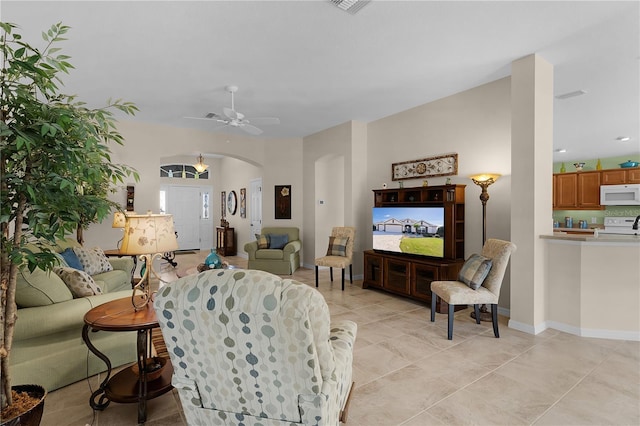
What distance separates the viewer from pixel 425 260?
4387mm

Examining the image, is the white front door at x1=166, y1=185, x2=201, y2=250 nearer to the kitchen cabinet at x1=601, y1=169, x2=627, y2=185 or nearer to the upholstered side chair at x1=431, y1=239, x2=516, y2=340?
the upholstered side chair at x1=431, y1=239, x2=516, y2=340

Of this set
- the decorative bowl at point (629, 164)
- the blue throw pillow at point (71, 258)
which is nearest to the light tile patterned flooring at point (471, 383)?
the blue throw pillow at point (71, 258)

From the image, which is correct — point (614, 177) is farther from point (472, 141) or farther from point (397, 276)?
point (397, 276)

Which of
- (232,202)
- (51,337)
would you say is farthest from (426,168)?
(232,202)

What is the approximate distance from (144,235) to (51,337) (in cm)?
119

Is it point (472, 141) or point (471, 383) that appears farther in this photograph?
point (472, 141)

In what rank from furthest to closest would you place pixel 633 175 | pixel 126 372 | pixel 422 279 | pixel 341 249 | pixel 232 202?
pixel 232 202 < pixel 633 175 < pixel 341 249 < pixel 422 279 < pixel 126 372

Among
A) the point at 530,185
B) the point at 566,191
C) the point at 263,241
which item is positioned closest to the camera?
the point at 530,185

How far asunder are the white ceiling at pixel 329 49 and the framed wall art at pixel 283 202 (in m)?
2.50

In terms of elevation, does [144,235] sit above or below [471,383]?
above

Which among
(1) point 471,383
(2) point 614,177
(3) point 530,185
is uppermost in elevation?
(2) point 614,177

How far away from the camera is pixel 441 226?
14.1 ft

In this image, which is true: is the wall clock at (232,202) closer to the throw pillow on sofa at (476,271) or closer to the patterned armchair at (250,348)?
the throw pillow on sofa at (476,271)

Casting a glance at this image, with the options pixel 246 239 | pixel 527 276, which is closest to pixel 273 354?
pixel 527 276
